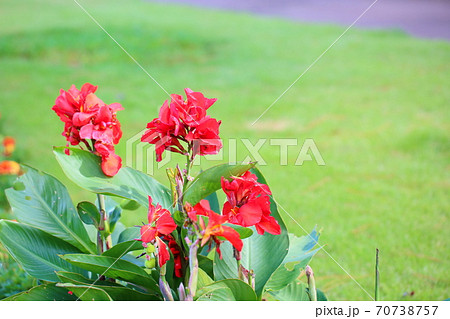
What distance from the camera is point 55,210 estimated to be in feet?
4.58

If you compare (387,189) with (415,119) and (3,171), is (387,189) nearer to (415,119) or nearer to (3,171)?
(415,119)

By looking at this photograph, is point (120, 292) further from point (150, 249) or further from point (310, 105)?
point (310, 105)

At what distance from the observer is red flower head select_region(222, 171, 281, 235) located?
111 cm

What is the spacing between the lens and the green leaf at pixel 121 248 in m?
1.22

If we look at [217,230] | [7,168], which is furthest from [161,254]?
[7,168]

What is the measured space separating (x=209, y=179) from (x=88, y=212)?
1.12 feet

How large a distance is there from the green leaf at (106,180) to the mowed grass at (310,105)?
466 millimetres

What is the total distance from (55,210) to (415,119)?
3.74 metres

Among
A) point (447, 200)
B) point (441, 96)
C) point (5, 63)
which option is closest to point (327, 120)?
point (441, 96)

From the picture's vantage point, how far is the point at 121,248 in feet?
4.05

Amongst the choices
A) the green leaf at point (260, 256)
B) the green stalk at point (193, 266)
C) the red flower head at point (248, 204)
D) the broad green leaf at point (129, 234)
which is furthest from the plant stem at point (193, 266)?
the broad green leaf at point (129, 234)

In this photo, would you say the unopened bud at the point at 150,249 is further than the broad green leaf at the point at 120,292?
No

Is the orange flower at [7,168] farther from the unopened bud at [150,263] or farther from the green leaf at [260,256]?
the unopened bud at [150,263]
